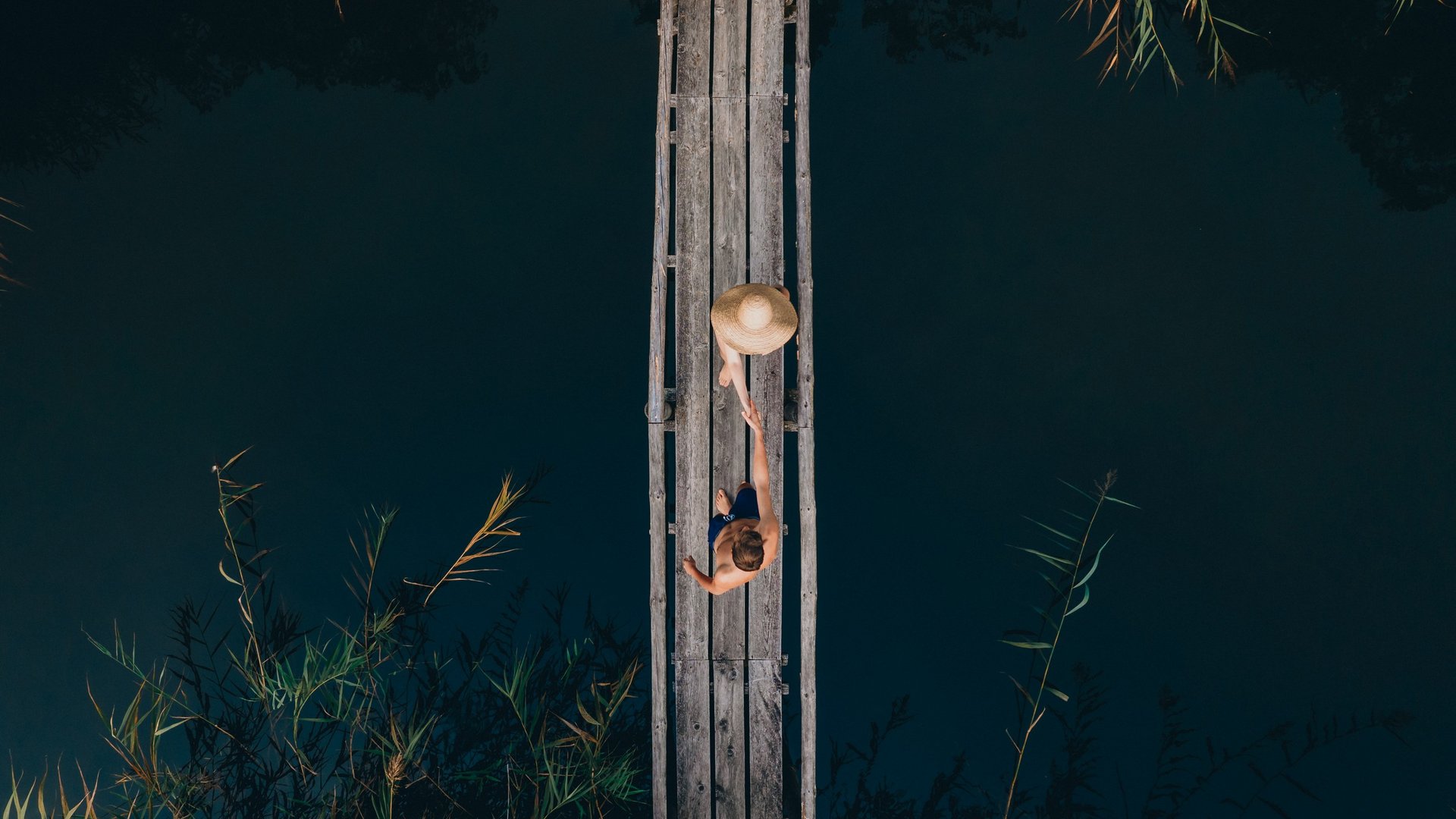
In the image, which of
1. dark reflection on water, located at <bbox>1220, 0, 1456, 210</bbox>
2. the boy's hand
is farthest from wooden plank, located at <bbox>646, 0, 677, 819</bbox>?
dark reflection on water, located at <bbox>1220, 0, 1456, 210</bbox>

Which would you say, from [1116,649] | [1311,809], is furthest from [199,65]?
[1311,809]

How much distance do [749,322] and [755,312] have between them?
0.06 metres

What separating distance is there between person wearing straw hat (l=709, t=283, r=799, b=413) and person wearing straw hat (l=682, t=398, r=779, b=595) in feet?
0.84

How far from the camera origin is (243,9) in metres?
5.21

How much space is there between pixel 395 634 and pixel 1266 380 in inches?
234

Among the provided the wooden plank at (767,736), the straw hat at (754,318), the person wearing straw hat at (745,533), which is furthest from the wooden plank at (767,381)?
the straw hat at (754,318)

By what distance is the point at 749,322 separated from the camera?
11.8 feet

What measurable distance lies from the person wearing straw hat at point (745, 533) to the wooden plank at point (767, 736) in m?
0.61

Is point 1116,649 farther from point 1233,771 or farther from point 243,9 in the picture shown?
point 243,9

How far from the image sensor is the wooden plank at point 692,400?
4.11 metres

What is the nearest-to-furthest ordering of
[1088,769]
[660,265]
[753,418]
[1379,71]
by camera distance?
[753,418]
[660,265]
[1088,769]
[1379,71]

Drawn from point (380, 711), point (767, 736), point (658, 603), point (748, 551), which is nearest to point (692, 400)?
point (748, 551)

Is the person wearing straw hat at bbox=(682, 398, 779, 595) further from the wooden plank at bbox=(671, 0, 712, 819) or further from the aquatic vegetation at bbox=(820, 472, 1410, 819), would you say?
the aquatic vegetation at bbox=(820, 472, 1410, 819)

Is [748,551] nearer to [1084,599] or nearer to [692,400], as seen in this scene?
[692,400]
